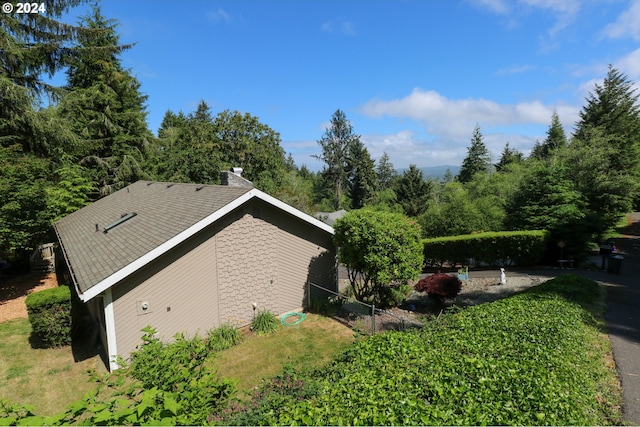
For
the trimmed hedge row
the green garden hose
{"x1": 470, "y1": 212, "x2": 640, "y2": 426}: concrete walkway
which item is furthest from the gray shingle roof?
the trimmed hedge row

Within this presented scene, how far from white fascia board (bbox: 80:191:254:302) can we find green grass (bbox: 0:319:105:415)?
6.57 feet

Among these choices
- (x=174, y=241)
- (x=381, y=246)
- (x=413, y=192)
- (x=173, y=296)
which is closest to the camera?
(x=174, y=241)

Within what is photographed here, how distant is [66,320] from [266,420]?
29.4 ft

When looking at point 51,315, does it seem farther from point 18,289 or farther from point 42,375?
point 18,289

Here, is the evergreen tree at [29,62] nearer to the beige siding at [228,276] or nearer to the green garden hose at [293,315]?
the beige siding at [228,276]

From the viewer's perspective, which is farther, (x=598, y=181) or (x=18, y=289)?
(x=598, y=181)

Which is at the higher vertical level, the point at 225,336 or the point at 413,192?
the point at 413,192

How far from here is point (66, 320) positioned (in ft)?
30.9

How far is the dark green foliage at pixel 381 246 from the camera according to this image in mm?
10828

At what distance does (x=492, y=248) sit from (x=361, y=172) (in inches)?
1431

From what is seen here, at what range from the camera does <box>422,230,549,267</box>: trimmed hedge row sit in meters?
18.8

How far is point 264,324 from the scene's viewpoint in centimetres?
1058

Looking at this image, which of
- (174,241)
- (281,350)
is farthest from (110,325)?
(281,350)

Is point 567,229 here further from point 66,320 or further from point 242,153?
point 242,153
